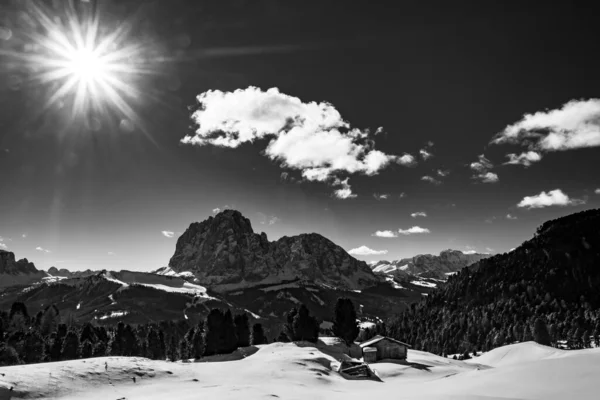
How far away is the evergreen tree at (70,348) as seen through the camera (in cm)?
9688

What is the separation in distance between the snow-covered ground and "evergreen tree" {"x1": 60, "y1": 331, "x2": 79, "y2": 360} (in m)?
49.5

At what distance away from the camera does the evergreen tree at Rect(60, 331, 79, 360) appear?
3814 inches

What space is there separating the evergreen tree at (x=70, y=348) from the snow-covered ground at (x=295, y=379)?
4949cm

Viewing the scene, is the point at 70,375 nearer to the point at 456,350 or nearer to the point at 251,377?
the point at 251,377

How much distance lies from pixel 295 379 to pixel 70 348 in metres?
80.1

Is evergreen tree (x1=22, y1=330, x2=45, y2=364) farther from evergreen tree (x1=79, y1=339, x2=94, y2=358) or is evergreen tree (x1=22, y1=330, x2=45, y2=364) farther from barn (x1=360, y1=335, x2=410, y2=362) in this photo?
barn (x1=360, y1=335, x2=410, y2=362)

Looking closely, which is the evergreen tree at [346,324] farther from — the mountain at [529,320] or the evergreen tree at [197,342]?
the mountain at [529,320]

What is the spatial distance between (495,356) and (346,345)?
1664 inches

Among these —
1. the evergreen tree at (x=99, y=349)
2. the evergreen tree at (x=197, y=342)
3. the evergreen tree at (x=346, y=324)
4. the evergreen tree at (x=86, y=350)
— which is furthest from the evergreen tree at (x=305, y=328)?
the evergreen tree at (x=99, y=349)

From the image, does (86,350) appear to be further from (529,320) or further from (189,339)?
(529,320)

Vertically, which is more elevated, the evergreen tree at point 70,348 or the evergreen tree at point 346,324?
the evergreen tree at point 346,324

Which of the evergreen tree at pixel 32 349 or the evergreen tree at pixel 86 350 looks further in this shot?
the evergreen tree at pixel 32 349

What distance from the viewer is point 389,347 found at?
7925 cm

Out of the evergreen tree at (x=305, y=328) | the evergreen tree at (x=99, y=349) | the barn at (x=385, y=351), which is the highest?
the evergreen tree at (x=305, y=328)
